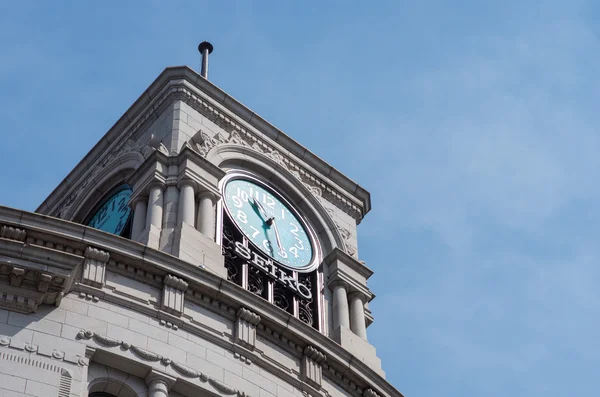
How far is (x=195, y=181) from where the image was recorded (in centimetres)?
3800

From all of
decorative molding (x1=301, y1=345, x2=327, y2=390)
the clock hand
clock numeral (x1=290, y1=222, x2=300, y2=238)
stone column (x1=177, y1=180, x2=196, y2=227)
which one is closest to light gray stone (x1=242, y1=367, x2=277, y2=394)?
decorative molding (x1=301, y1=345, x2=327, y2=390)

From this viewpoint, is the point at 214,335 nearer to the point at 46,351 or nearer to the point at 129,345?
the point at 129,345

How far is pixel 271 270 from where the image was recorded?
38281 millimetres

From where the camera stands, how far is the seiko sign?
37.8 m

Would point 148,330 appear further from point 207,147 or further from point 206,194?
point 207,147

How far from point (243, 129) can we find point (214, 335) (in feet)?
35.2

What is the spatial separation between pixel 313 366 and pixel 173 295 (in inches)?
155

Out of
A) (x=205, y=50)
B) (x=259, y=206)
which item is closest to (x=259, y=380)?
(x=259, y=206)

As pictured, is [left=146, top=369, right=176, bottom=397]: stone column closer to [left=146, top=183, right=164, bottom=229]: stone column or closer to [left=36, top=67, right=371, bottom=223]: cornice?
[left=146, top=183, right=164, bottom=229]: stone column

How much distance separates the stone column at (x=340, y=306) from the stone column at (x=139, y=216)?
5725 mm

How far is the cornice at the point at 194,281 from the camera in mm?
31328

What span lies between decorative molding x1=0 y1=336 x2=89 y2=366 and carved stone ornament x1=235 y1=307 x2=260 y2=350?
4522 mm

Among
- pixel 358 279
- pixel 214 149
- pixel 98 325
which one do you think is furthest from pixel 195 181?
pixel 98 325

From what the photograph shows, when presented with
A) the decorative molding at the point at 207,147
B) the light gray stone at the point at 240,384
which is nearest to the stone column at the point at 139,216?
the decorative molding at the point at 207,147
